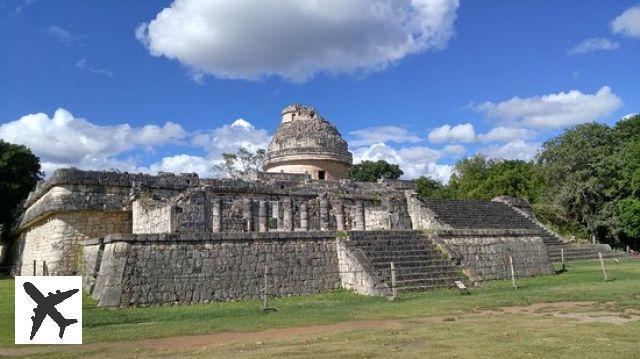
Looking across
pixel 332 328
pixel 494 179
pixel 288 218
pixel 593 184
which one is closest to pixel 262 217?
pixel 288 218

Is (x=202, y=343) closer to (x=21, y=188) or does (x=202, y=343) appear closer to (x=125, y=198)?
(x=125, y=198)

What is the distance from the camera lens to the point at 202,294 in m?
13.9

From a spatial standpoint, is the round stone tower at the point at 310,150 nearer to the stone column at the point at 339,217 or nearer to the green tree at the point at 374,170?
the stone column at the point at 339,217

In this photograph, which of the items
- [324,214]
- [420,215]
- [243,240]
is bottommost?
[243,240]

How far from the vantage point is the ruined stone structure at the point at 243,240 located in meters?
13.8

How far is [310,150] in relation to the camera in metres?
27.5

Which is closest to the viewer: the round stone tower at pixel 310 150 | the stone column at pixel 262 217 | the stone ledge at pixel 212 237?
the stone ledge at pixel 212 237

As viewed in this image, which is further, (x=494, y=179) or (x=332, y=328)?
(x=494, y=179)

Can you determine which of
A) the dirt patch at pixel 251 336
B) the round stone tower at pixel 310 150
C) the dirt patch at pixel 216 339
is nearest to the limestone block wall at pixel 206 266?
the dirt patch at pixel 216 339

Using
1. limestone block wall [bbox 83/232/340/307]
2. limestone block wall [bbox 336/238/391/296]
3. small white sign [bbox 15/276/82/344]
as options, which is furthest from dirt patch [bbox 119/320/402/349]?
limestone block wall [bbox 83/232/340/307]

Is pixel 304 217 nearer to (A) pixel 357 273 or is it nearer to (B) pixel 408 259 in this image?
(A) pixel 357 273

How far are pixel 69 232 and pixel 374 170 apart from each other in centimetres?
4676

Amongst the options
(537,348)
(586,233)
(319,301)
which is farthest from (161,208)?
(586,233)

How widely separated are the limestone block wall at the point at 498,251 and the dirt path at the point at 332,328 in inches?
226
